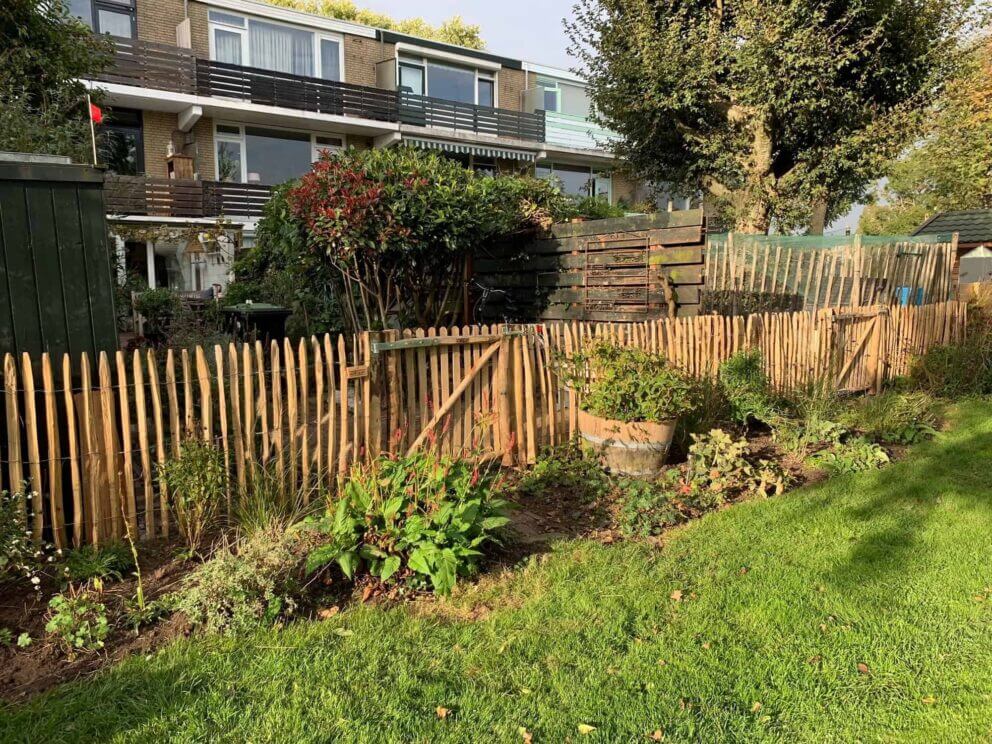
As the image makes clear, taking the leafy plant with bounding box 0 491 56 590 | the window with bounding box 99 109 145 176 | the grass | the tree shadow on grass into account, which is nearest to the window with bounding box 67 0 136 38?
the window with bounding box 99 109 145 176

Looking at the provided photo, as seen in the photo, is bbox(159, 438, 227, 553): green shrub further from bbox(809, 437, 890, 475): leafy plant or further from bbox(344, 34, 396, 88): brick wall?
bbox(344, 34, 396, 88): brick wall

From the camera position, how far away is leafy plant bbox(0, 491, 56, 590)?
340 centimetres

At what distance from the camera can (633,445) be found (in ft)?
18.3

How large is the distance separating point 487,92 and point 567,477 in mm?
24049

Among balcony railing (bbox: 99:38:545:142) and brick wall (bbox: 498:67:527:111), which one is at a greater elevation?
brick wall (bbox: 498:67:527:111)

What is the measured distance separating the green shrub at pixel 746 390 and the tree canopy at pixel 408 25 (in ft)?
114

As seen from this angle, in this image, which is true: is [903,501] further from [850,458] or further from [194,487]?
[194,487]

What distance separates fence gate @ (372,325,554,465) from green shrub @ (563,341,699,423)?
53 cm

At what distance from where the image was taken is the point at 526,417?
6.07 metres

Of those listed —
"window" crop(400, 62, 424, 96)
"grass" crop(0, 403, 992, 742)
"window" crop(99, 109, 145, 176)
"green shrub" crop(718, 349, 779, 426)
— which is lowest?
"grass" crop(0, 403, 992, 742)

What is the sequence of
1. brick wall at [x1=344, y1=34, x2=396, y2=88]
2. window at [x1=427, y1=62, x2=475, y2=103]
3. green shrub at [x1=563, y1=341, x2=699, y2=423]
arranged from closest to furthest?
green shrub at [x1=563, y1=341, x2=699, y2=423] < brick wall at [x1=344, y1=34, x2=396, y2=88] < window at [x1=427, y1=62, x2=475, y2=103]

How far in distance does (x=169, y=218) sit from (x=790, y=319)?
631 inches

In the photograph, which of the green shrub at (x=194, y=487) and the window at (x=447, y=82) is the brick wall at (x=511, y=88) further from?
the green shrub at (x=194, y=487)

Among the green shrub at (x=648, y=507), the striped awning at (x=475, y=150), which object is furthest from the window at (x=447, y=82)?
the green shrub at (x=648, y=507)
